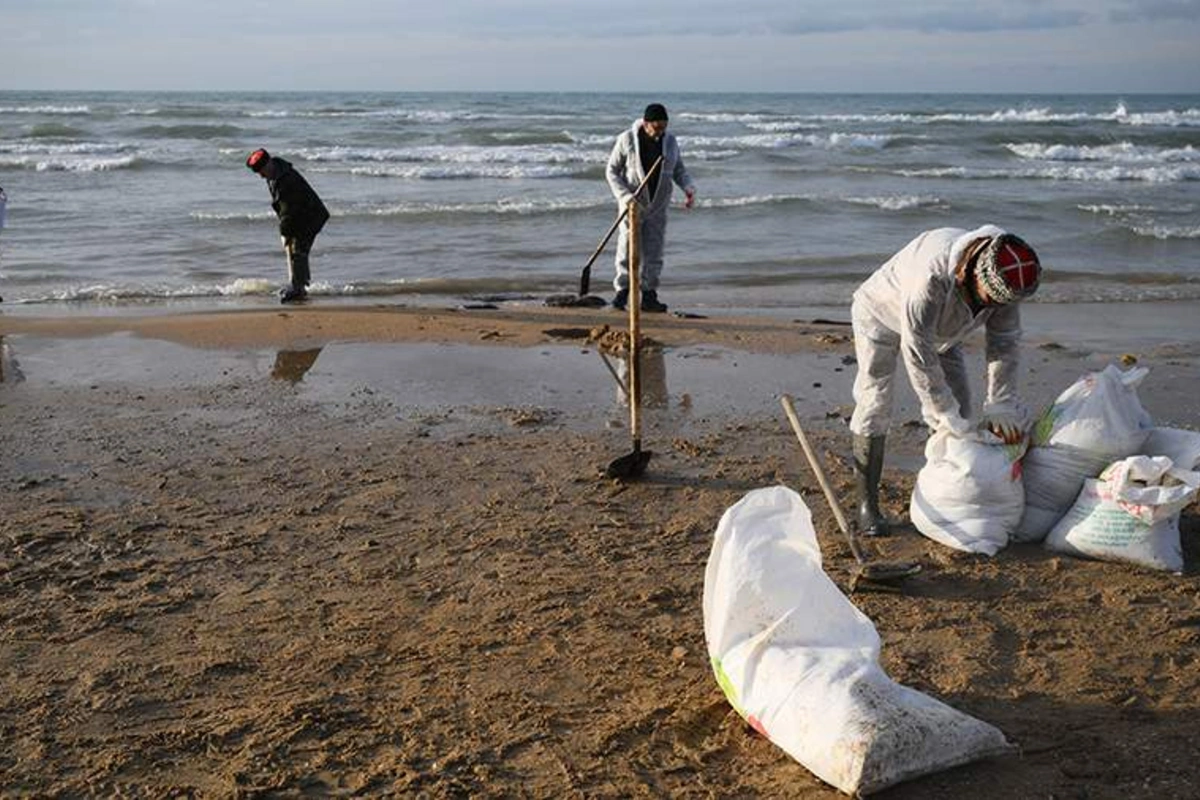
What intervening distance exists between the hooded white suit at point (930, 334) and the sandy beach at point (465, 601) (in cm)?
A: 53

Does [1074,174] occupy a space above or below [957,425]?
below

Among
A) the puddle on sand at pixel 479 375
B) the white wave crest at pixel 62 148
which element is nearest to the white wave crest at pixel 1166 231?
the puddle on sand at pixel 479 375

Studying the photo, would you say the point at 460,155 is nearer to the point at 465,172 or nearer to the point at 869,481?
the point at 465,172

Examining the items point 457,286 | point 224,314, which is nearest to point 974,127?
point 457,286

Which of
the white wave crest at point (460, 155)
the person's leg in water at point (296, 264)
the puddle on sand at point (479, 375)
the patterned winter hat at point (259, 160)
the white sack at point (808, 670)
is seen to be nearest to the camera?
the white sack at point (808, 670)

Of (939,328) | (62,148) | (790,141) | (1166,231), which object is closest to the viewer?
(939,328)

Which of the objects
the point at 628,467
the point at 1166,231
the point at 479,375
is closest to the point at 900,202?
the point at 1166,231

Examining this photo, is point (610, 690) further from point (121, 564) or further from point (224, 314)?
point (224, 314)

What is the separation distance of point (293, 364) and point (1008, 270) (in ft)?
Result: 15.7

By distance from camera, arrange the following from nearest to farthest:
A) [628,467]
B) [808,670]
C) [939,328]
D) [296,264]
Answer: [808,670]
[939,328]
[628,467]
[296,264]

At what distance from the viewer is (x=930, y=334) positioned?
4.06 meters

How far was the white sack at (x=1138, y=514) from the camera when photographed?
4133 millimetres

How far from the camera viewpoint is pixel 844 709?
2.85m

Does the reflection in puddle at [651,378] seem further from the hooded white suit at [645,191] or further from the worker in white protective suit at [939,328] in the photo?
the worker in white protective suit at [939,328]
